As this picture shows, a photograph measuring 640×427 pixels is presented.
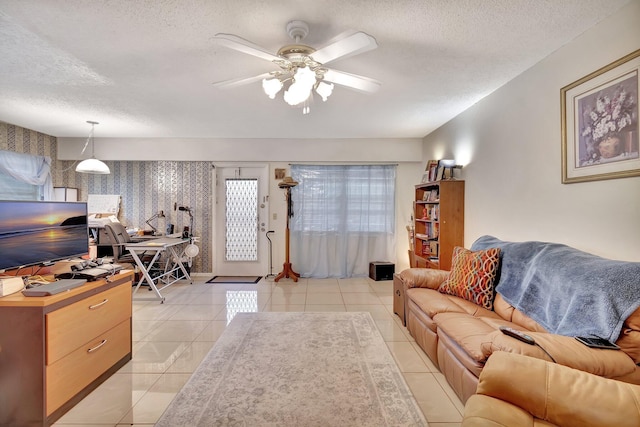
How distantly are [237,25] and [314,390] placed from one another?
8.29 feet

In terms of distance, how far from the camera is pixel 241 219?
17.6 feet

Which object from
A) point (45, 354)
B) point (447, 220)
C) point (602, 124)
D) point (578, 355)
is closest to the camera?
point (578, 355)

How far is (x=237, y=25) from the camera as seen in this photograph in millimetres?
1935

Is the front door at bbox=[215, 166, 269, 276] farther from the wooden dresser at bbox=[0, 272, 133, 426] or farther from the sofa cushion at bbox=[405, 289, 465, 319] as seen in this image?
the wooden dresser at bbox=[0, 272, 133, 426]

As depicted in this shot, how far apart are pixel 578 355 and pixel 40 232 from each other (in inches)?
127

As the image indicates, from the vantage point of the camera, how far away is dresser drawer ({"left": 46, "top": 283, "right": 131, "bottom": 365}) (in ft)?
5.49

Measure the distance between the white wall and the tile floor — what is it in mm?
1425

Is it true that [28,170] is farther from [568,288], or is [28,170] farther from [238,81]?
[568,288]

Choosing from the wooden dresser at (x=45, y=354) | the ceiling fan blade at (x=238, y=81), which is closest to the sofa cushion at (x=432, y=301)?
the ceiling fan blade at (x=238, y=81)

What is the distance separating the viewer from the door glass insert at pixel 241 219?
17.6 feet

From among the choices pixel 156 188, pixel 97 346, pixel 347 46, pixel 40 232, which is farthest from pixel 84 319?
pixel 156 188

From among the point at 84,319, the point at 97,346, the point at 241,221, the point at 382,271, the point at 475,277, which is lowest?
the point at 382,271

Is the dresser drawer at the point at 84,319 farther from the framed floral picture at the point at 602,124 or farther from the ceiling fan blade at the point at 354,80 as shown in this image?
the framed floral picture at the point at 602,124

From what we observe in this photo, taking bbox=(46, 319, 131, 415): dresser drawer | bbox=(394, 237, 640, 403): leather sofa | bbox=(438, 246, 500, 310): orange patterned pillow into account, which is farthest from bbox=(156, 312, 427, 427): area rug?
bbox=(438, 246, 500, 310): orange patterned pillow
